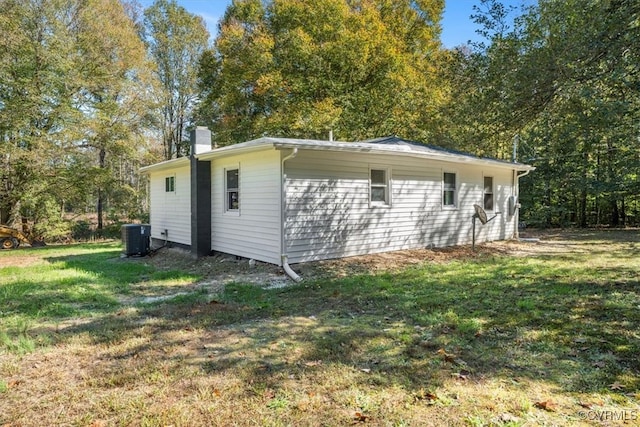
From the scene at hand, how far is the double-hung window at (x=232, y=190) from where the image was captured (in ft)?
29.7

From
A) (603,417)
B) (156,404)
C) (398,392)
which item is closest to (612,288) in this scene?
(603,417)

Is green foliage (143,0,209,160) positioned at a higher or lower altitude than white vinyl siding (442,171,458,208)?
higher

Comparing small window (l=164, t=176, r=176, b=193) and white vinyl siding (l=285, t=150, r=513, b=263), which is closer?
white vinyl siding (l=285, t=150, r=513, b=263)

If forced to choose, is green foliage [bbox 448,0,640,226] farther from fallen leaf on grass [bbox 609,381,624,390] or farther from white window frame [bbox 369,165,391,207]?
fallen leaf on grass [bbox 609,381,624,390]

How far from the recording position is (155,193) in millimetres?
12883

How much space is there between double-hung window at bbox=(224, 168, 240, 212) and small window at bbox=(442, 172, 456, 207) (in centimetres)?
548

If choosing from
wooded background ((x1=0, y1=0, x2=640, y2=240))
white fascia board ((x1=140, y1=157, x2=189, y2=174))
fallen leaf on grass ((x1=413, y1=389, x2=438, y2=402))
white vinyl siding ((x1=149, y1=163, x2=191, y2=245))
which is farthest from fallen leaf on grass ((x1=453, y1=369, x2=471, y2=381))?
wooded background ((x1=0, y1=0, x2=640, y2=240))

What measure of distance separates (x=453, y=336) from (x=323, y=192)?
4.85m

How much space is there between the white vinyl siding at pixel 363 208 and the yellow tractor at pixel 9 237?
12.9m

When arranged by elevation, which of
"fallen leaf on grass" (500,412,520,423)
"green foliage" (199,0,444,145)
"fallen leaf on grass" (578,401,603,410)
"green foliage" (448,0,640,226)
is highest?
"green foliage" (199,0,444,145)

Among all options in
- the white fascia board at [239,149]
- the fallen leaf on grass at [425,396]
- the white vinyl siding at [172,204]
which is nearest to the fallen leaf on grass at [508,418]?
the fallen leaf on grass at [425,396]

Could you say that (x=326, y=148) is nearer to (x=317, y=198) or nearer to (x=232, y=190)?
(x=317, y=198)

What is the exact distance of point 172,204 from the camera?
38.1ft

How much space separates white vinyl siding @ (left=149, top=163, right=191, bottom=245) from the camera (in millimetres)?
10688
